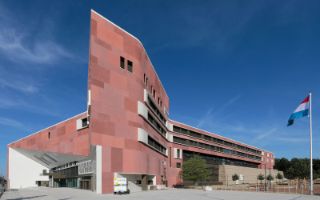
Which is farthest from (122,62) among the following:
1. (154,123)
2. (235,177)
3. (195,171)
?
(235,177)

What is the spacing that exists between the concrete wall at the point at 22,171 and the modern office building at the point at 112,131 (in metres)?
3.08

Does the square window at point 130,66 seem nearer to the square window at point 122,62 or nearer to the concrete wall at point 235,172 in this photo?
the square window at point 122,62

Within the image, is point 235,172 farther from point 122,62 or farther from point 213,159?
point 122,62

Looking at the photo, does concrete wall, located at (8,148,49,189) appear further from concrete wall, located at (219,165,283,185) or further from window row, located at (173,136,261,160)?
concrete wall, located at (219,165,283,185)

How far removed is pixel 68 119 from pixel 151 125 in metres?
16.5

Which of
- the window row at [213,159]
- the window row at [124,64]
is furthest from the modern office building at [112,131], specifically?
the window row at [213,159]

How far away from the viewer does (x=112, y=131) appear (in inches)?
1991

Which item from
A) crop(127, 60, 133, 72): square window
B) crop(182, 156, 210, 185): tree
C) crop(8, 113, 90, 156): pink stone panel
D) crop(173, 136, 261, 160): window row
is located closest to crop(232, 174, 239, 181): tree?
crop(173, 136, 261, 160): window row

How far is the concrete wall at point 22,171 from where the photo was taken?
9662 cm

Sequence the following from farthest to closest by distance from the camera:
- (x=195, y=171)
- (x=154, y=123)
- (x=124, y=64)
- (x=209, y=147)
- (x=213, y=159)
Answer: (x=213, y=159) → (x=209, y=147) → (x=195, y=171) → (x=154, y=123) → (x=124, y=64)

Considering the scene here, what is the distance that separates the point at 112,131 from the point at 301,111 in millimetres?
25416

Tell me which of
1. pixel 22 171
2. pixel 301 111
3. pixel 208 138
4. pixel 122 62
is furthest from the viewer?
pixel 208 138

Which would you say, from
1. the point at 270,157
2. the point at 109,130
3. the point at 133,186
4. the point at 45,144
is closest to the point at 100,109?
the point at 109,130

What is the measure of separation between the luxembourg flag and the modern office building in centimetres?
2417
